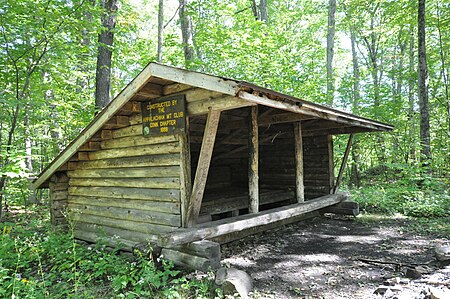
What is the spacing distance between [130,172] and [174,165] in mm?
1384

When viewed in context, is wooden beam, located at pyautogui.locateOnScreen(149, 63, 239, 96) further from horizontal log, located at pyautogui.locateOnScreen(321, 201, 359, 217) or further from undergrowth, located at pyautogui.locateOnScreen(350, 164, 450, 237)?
horizontal log, located at pyautogui.locateOnScreen(321, 201, 359, 217)

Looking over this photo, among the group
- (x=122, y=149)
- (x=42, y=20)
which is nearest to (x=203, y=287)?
(x=122, y=149)

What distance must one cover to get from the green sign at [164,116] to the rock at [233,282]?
7.65ft

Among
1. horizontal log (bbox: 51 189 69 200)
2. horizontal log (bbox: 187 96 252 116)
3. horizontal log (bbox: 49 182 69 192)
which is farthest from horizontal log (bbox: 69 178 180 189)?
horizontal log (bbox: 187 96 252 116)

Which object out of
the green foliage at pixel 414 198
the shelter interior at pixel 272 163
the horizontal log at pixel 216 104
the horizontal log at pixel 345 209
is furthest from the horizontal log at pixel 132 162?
the green foliage at pixel 414 198

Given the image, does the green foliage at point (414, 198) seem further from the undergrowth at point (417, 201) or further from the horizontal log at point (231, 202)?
the horizontal log at point (231, 202)

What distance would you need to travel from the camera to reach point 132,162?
5.93m

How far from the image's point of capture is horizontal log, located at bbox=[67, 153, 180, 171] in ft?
17.0

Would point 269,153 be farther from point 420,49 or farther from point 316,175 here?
point 420,49

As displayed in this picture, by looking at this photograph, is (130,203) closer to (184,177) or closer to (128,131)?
(128,131)

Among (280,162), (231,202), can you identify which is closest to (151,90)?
(231,202)

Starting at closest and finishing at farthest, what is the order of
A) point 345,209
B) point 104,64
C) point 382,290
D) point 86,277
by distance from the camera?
point 382,290
point 86,277
point 345,209
point 104,64

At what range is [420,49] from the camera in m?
9.91

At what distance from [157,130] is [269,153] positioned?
4.80 metres
